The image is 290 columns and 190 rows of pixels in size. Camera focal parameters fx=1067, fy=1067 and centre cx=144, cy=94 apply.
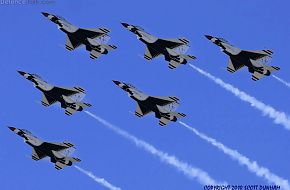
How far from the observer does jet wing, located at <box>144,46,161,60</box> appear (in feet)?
552

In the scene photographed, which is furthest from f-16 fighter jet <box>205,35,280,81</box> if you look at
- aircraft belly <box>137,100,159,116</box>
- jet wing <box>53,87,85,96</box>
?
jet wing <box>53,87,85,96</box>

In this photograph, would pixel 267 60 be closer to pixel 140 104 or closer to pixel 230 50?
pixel 230 50

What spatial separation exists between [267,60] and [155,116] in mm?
19345

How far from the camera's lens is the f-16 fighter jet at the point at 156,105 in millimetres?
164000

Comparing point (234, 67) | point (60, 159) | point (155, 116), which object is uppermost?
point (234, 67)

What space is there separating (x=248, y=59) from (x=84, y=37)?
26.0 meters

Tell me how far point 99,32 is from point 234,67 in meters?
21.8

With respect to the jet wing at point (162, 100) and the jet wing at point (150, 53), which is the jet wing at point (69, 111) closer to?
the jet wing at point (162, 100)

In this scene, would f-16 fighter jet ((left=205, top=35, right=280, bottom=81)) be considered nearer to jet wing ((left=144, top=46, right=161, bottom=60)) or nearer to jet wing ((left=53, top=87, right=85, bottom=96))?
jet wing ((left=144, top=46, right=161, bottom=60))

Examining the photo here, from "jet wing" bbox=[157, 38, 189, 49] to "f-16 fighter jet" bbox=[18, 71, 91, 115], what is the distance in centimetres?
1463

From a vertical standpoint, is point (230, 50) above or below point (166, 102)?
above

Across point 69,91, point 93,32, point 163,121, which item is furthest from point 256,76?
point 69,91

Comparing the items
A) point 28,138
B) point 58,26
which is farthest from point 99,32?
point 28,138

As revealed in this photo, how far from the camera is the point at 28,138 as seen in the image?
550 feet
